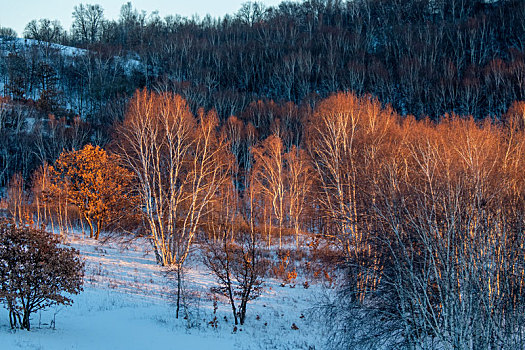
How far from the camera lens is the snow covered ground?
35.7 feet

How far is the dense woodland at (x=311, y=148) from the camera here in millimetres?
10891

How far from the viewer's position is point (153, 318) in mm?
13648

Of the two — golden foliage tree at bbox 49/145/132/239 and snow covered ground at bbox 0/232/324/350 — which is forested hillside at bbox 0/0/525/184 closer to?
golden foliage tree at bbox 49/145/132/239

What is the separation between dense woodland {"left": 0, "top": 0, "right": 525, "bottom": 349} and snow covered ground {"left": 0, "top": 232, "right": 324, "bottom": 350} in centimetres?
126

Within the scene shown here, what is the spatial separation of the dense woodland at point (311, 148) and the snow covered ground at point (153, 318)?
4.13ft

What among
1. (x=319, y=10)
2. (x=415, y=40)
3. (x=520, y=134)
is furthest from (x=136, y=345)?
(x=319, y=10)

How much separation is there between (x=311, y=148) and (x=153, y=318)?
1435 centimetres

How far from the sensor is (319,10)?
99.1 metres

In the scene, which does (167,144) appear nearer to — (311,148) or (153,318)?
(311,148)

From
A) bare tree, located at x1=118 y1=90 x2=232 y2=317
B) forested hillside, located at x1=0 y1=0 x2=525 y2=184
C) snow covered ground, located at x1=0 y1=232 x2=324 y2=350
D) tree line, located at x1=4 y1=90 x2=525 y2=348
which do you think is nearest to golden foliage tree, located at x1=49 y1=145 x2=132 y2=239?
tree line, located at x1=4 y1=90 x2=525 y2=348

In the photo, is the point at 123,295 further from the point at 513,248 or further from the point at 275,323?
the point at 513,248

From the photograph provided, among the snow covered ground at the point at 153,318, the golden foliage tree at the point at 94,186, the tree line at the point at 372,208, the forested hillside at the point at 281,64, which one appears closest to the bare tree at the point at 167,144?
the tree line at the point at 372,208

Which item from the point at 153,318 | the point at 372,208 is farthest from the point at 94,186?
the point at 372,208

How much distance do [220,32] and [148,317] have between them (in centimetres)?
9239
